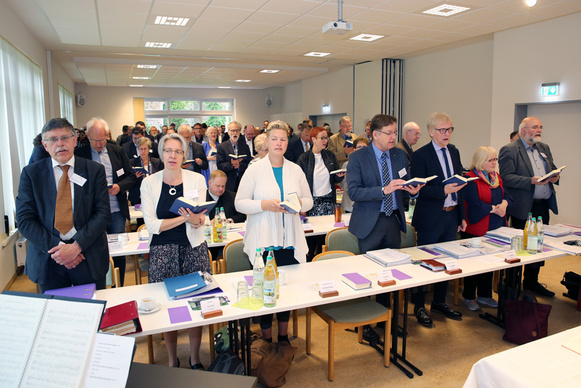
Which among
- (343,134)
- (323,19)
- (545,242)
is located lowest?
(545,242)

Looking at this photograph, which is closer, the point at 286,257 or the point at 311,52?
the point at 286,257

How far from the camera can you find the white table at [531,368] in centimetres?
154

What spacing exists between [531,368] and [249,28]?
6571mm

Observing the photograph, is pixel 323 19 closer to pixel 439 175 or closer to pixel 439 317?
pixel 439 175

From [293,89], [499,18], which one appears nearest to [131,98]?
[293,89]

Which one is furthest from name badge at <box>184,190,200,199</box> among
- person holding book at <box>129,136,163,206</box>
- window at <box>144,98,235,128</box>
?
window at <box>144,98,235,128</box>

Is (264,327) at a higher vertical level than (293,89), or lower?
lower

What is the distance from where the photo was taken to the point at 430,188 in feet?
11.5

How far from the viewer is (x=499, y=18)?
20.9 feet

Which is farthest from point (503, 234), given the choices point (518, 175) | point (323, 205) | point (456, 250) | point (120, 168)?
point (120, 168)

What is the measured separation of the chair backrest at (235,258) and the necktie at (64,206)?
3.84 ft

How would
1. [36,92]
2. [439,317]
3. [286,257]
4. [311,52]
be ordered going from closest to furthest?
[286,257] → [439,317] → [36,92] → [311,52]

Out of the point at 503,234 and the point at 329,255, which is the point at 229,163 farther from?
the point at 503,234

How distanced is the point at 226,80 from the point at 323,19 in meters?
9.31
